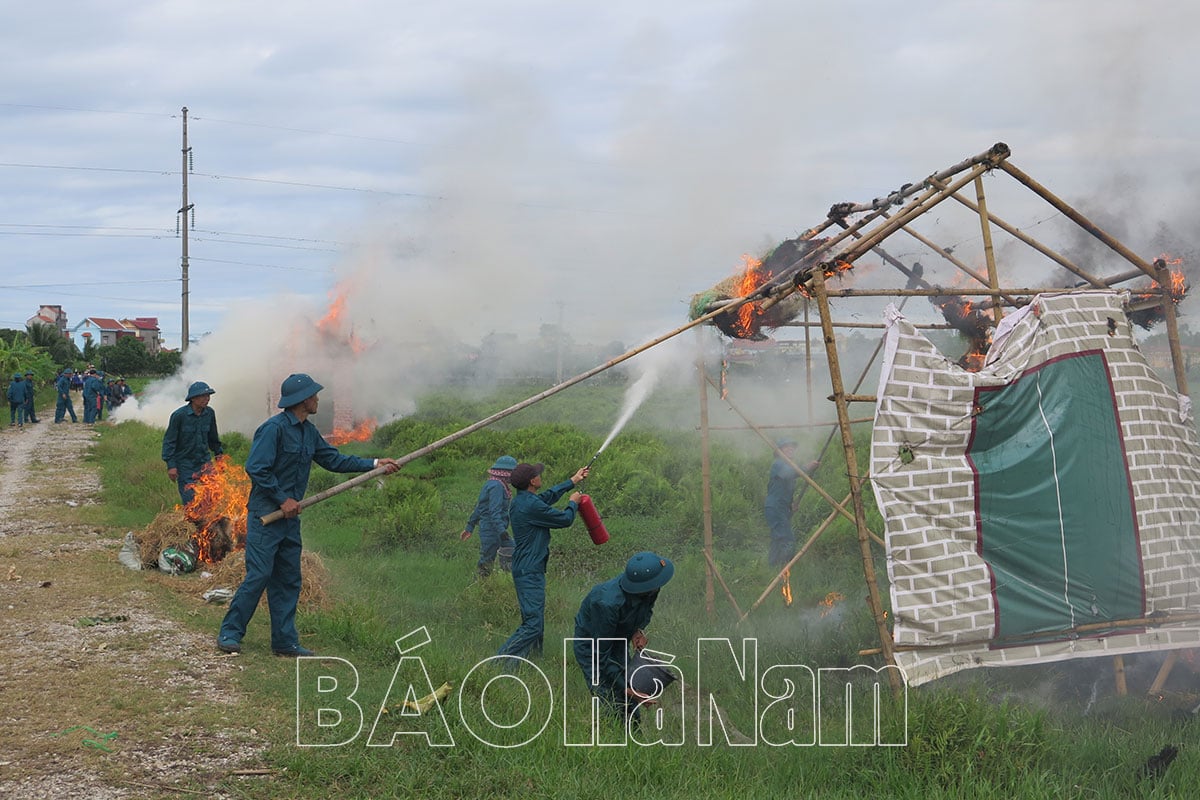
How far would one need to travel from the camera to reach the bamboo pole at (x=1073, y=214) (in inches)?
283

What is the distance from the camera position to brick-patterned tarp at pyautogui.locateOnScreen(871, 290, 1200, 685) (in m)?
6.06

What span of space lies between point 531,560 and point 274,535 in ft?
6.44

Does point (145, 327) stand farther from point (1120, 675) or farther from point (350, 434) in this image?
point (1120, 675)

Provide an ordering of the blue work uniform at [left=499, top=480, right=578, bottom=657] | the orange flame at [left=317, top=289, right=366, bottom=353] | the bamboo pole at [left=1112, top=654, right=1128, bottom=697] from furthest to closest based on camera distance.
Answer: the orange flame at [left=317, top=289, right=366, bottom=353], the blue work uniform at [left=499, top=480, right=578, bottom=657], the bamboo pole at [left=1112, top=654, right=1128, bottom=697]

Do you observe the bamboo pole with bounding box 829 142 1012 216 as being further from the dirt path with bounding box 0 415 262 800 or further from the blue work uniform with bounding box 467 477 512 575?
the dirt path with bounding box 0 415 262 800

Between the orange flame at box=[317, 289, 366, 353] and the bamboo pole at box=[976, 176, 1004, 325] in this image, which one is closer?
the bamboo pole at box=[976, 176, 1004, 325]

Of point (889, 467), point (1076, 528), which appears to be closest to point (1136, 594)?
point (1076, 528)

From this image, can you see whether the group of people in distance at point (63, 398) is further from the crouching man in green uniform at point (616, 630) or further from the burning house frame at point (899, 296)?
the crouching man in green uniform at point (616, 630)

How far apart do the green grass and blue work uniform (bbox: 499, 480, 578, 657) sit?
0.26 m

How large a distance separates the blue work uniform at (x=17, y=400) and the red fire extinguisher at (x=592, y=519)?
91.9ft

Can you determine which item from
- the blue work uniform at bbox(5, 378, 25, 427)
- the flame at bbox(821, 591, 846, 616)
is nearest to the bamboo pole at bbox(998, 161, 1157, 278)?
the flame at bbox(821, 591, 846, 616)

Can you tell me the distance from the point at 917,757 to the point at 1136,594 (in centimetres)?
224

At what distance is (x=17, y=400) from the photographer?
29594 mm

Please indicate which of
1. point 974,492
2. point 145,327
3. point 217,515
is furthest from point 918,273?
point 145,327
